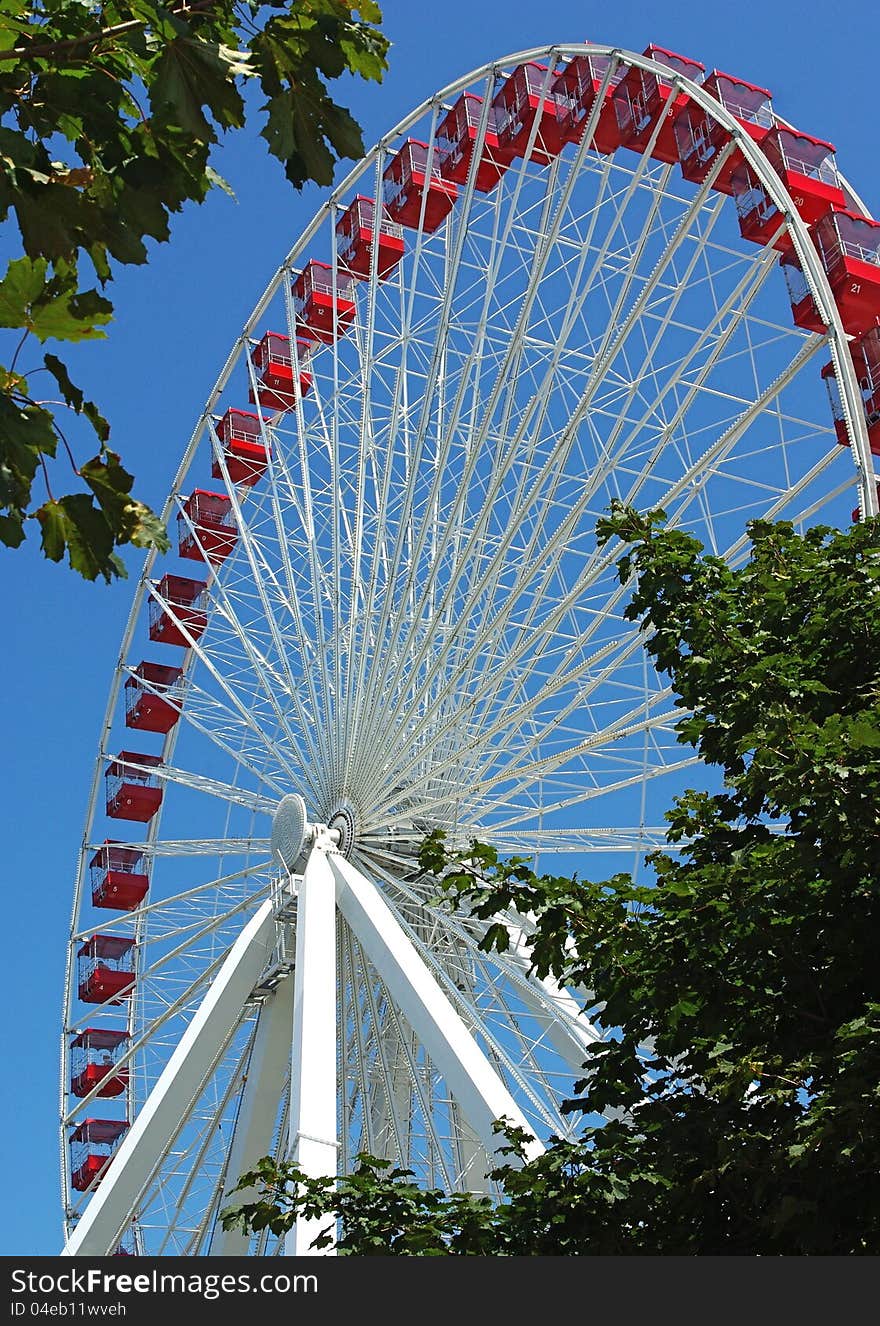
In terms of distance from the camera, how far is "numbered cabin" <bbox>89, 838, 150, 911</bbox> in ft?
93.0

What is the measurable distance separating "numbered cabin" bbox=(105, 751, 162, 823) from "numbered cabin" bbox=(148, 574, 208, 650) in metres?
2.22

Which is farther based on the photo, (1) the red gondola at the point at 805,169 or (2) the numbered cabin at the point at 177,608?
(2) the numbered cabin at the point at 177,608

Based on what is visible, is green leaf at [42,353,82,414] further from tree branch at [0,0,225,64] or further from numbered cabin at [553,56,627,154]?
numbered cabin at [553,56,627,154]

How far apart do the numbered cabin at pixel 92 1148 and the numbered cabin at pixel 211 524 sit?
956 centimetres

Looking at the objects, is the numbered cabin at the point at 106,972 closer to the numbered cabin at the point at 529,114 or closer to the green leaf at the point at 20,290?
the numbered cabin at the point at 529,114

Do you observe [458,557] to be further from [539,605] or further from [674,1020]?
[674,1020]

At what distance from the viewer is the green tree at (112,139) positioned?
3.65 m

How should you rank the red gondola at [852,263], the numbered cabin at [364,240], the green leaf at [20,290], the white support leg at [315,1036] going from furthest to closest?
1. the numbered cabin at [364,240]
2. the red gondola at [852,263]
3. the white support leg at [315,1036]
4. the green leaf at [20,290]

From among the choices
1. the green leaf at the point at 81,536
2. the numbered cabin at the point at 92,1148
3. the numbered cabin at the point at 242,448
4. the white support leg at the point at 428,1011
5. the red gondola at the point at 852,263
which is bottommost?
the green leaf at the point at 81,536

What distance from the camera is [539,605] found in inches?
716

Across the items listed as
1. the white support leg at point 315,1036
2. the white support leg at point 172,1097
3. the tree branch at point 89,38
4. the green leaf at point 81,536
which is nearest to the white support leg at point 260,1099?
the white support leg at point 172,1097

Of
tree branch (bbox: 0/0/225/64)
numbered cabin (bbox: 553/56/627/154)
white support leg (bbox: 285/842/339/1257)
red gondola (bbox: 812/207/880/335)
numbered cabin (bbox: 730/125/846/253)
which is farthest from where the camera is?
numbered cabin (bbox: 553/56/627/154)

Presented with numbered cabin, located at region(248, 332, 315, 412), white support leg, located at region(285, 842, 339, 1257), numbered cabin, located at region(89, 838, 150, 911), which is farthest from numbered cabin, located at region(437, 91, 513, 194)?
numbered cabin, located at region(89, 838, 150, 911)

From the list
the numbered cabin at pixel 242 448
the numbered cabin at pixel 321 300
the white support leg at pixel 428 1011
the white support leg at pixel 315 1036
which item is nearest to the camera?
the white support leg at pixel 428 1011
